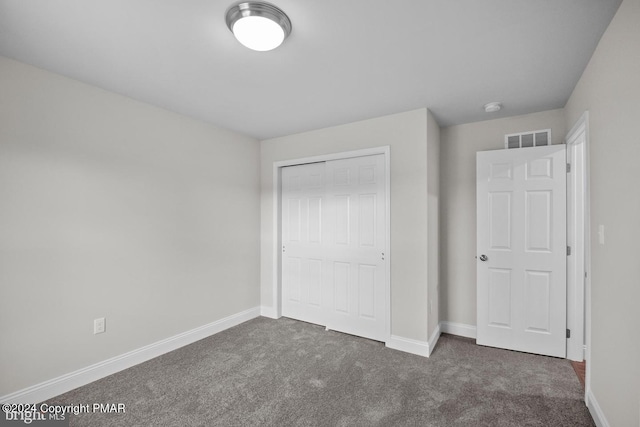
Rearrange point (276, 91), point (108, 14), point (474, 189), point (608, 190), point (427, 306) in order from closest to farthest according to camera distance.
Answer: point (108, 14) → point (608, 190) → point (276, 91) → point (427, 306) → point (474, 189)

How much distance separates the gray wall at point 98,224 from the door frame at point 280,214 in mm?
614

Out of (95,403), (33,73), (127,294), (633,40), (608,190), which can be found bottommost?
(95,403)

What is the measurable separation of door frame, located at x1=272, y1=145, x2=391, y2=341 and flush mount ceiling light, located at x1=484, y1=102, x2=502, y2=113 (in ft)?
3.22

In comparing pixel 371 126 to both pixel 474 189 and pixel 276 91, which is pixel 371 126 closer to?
pixel 276 91

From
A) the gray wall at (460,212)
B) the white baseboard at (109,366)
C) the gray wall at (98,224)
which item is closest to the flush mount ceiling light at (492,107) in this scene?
the gray wall at (460,212)

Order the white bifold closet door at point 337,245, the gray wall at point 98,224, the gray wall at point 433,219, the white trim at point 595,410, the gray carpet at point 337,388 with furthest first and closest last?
the white bifold closet door at point 337,245 → the gray wall at point 433,219 → the gray wall at point 98,224 → the gray carpet at point 337,388 → the white trim at point 595,410

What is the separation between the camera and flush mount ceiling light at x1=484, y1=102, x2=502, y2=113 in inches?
110

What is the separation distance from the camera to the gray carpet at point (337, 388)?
198cm

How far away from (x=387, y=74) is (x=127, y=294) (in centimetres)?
290

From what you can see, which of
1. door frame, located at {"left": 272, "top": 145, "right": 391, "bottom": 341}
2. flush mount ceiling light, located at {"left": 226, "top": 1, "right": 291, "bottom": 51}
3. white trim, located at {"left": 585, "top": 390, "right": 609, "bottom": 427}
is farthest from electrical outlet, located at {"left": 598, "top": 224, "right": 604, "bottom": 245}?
flush mount ceiling light, located at {"left": 226, "top": 1, "right": 291, "bottom": 51}

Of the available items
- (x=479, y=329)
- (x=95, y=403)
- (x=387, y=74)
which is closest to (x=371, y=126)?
(x=387, y=74)

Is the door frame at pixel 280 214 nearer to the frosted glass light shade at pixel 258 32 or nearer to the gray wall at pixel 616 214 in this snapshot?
the gray wall at pixel 616 214

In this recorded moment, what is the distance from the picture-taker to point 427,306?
292cm

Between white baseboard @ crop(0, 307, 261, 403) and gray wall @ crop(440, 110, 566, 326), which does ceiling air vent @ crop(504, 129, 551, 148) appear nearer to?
gray wall @ crop(440, 110, 566, 326)
